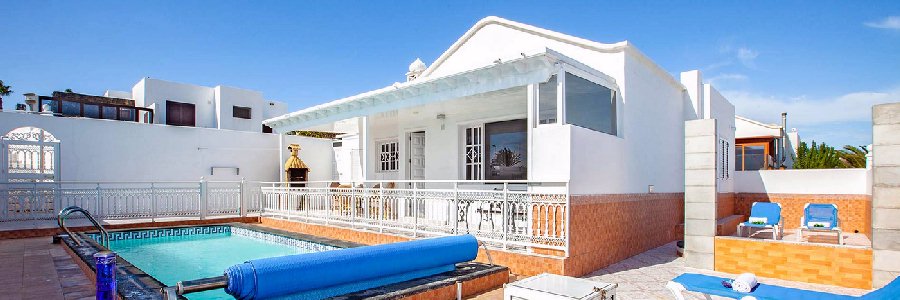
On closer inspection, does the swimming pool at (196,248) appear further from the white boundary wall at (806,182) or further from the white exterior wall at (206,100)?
the white boundary wall at (806,182)

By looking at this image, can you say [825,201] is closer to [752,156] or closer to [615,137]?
[752,156]

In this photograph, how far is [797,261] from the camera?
6.05 metres

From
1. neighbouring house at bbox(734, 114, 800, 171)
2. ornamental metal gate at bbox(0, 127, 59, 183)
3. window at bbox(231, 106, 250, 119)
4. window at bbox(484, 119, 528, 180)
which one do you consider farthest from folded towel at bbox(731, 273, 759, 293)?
window at bbox(231, 106, 250, 119)

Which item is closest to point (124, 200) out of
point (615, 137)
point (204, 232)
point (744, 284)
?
point (204, 232)

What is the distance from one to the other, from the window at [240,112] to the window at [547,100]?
60.5 feet

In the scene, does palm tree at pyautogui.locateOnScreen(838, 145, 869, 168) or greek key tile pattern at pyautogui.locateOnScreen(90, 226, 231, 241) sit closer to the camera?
greek key tile pattern at pyautogui.locateOnScreen(90, 226, 231, 241)

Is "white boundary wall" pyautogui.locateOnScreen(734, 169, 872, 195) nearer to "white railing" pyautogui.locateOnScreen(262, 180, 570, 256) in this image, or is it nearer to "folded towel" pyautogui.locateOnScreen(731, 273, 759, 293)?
"white railing" pyautogui.locateOnScreen(262, 180, 570, 256)

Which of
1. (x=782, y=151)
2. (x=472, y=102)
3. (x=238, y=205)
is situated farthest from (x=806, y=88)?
Result: (x=238, y=205)

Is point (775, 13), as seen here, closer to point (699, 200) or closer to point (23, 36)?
point (699, 200)

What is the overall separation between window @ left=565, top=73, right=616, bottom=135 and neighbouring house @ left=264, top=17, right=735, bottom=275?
2cm

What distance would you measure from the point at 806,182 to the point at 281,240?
13274 mm

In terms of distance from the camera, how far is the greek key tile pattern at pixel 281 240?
857 centimetres

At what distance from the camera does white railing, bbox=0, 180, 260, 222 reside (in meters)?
11.0

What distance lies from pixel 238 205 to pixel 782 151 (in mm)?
20183
